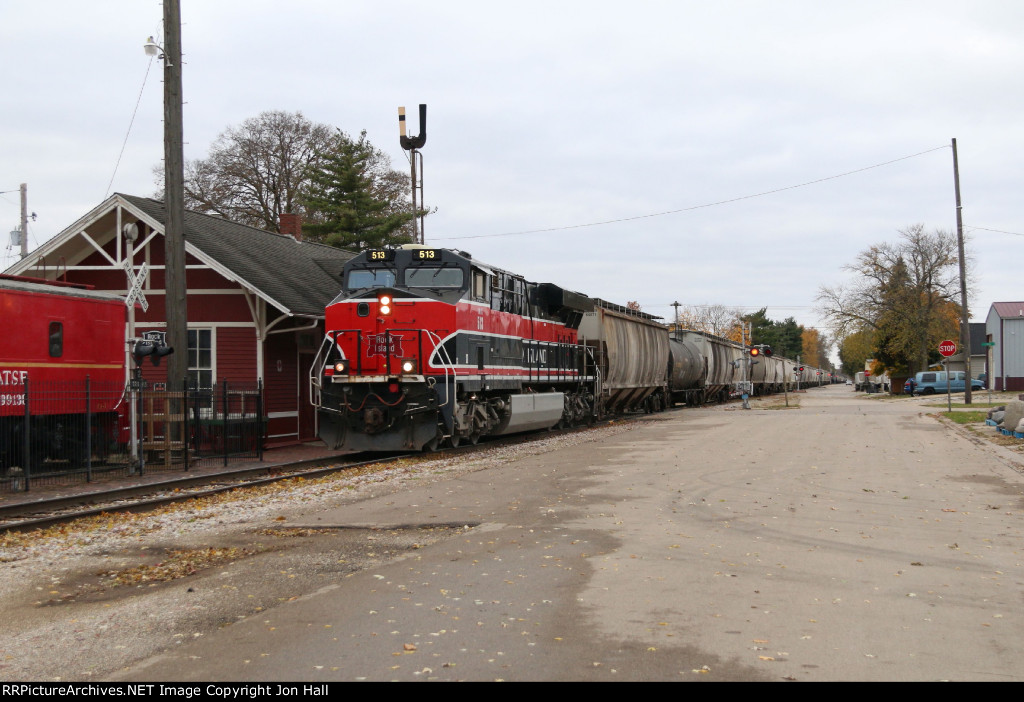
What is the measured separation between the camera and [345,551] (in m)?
8.74

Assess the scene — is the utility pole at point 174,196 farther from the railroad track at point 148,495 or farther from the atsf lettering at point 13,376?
the railroad track at point 148,495

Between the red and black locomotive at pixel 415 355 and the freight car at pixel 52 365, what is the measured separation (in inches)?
162

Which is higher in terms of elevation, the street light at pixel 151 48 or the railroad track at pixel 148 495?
the street light at pixel 151 48

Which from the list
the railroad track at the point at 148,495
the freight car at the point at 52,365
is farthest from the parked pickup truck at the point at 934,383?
the freight car at the point at 52,365

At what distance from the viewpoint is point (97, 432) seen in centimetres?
1669

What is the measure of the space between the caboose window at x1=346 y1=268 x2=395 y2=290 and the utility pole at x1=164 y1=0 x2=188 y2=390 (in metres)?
3.66

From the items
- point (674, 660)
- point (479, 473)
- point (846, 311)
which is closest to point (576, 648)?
point (674, 660)

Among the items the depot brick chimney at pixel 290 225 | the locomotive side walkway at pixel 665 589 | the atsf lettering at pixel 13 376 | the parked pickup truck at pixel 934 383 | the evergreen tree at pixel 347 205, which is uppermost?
the evergreen tree at pixel 347 205

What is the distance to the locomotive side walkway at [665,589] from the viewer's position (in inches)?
205

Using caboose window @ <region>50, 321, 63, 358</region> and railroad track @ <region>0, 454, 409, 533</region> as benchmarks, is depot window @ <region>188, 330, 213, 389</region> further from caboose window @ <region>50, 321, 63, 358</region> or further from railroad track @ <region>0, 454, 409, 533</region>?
railroad track @ <region>0, 454, 409, 533</region>

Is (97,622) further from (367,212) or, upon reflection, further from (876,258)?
(876,258)

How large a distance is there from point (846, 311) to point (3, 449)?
66952 millimetres

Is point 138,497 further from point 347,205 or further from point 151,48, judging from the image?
point 347,205

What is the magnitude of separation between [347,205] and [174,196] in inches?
1276
